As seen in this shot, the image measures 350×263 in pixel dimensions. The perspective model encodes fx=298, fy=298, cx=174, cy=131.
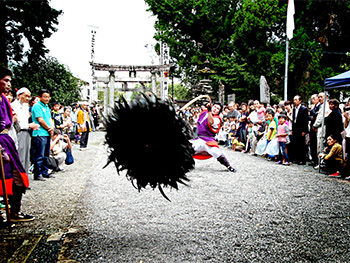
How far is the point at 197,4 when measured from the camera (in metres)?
27.2

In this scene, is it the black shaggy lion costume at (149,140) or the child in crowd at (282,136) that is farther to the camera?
the child in crowd at (282,136)

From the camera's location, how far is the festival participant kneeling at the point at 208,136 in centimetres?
709

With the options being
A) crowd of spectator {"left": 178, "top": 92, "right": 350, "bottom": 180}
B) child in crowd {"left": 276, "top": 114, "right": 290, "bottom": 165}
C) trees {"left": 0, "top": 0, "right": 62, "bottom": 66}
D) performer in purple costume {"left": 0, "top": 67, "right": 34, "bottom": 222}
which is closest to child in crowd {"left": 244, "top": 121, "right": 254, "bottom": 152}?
crowd of spectator {"left": 178, "top": 92, "right": 350, "bottom": 180}

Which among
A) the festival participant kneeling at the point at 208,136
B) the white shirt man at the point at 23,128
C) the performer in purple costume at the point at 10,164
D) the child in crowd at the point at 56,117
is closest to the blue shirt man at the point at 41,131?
the white shirt man at the point at 23,128

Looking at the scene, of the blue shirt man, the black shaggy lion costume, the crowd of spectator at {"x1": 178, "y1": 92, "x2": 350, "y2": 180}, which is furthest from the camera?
the crowd of spectator at {"x1": 178, "y1": 92, "x2": 350, "y2": 180}

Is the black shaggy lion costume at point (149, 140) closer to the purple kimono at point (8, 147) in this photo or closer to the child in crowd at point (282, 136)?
the purple kimono at point (8, 147)

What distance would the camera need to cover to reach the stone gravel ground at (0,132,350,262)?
2.89m

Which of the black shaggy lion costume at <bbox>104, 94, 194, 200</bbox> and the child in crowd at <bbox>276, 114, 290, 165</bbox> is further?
the child in crowd at <bbox>276, 114, 290, 165</bbox>

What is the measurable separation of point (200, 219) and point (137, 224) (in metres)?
0.80

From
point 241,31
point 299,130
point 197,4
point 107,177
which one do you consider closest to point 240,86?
point 241,31

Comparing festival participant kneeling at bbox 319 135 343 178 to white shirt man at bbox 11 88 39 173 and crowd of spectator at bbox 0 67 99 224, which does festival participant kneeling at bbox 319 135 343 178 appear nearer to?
crowd of spectator at bbox 0 67 99 224

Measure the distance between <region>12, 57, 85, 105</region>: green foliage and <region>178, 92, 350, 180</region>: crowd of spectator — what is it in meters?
11.4

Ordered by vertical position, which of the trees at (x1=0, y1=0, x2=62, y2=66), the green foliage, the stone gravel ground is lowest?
the stone gravel ground

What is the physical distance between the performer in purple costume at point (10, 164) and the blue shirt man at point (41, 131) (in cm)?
246
